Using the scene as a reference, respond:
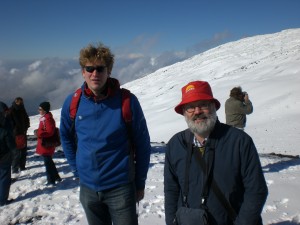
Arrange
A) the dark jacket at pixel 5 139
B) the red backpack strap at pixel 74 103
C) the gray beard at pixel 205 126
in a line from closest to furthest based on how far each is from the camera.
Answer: the gray beard at pixel 205 126, the red backpack strap at pixel 74 103, the dark jacket at pixel 5 139

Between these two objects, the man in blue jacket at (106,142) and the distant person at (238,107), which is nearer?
the man in blue jacket at (106,142)

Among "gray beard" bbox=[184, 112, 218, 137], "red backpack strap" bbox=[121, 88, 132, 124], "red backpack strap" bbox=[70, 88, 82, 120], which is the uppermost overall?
"red backpack strap" bbox=[70, 88, 82, 120]

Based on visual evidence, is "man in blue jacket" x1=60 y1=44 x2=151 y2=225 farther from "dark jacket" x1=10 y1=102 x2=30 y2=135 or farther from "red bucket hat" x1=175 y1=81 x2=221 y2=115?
"dark jacket" x1=10 y1=102 x2=30 y2=135

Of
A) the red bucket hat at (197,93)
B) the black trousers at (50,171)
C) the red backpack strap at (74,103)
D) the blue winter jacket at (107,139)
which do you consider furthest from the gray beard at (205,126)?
the black trousers at (50,171)

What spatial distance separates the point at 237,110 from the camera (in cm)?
867

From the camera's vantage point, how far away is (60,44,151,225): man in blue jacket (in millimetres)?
3484

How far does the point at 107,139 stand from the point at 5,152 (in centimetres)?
459

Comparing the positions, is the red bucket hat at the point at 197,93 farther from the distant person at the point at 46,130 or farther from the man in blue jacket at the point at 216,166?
the distant person at the point at 46,130

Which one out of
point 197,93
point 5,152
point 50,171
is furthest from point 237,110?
point 5,152

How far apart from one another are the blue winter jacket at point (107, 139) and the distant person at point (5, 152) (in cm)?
404

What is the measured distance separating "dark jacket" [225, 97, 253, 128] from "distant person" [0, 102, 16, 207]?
5.77 metres

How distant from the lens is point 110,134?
11.3 ft

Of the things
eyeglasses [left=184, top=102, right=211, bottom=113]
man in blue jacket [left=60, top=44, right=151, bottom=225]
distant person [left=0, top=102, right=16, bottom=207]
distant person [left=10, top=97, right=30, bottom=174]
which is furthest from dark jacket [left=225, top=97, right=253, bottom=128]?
distant person [left=10, top=97, right=30, bottom=174]

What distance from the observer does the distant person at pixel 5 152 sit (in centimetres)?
688
